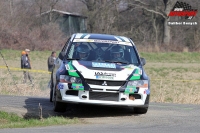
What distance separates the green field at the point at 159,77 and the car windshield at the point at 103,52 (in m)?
4.28

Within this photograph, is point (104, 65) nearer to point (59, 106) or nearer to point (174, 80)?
point (59, 106)

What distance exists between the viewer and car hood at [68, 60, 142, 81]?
1022 centimetres

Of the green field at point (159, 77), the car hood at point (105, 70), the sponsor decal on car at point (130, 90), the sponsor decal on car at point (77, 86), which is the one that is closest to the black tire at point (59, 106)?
the sponsor decal on car at point (77, 86)

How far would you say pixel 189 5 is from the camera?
173 ft

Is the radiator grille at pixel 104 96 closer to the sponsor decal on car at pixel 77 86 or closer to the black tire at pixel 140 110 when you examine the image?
the sponsor decal on car at pixel 77 86

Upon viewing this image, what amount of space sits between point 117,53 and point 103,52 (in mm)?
310

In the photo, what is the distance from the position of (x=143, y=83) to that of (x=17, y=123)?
258 cm

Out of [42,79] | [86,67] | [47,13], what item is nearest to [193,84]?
[42,79]

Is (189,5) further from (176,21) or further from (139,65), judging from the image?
(139,65)

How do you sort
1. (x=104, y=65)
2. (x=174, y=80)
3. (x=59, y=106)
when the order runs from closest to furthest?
(x=104, y=65) → (x=59, y=106) → (x=174, y=80)

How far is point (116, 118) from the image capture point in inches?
421

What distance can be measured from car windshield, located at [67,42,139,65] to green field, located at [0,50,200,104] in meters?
4.28

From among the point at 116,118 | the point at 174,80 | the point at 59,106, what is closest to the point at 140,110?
the point at 116,118

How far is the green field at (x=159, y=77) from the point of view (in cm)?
1741
